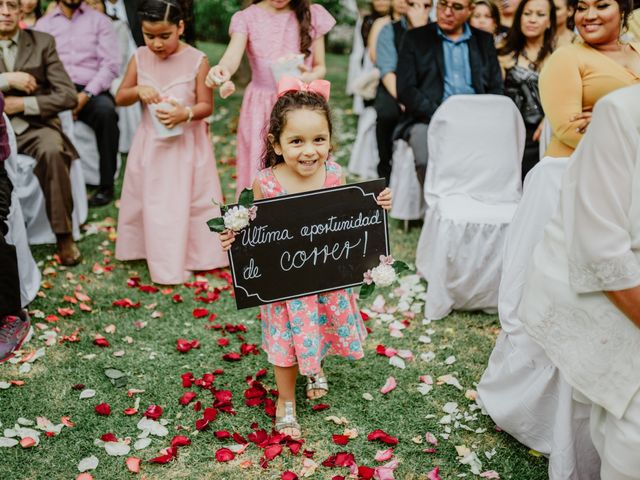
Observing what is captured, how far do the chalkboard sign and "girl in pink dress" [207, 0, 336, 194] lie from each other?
1.89 metres

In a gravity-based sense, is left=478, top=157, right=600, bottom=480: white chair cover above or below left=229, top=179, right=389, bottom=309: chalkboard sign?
below

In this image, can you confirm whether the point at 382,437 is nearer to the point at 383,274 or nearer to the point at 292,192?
the point at 383,274

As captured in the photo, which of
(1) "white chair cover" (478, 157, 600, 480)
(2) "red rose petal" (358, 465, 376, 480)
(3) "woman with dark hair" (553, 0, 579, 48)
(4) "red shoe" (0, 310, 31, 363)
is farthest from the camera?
(3) "woman with dark hair" (553, 0, 579, 48)

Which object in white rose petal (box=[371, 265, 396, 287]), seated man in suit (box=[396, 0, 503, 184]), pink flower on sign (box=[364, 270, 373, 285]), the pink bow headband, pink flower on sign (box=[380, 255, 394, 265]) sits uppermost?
the pink bow headband

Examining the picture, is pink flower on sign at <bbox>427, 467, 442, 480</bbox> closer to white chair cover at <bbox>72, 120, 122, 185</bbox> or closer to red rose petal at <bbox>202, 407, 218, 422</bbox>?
red rose petal at <bbox>202, 407, 218, 422</bbox>

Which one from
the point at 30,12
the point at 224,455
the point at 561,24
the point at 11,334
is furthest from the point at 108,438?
the point at 30,12

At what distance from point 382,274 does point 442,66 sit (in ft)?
9.59

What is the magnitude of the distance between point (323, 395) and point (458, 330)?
1129 mm

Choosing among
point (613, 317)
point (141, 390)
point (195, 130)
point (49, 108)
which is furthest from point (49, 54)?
point (613, 317)

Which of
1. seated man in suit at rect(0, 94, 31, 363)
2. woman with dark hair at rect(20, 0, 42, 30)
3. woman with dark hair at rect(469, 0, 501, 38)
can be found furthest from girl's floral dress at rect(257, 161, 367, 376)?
woman with dark hair at rect(20, 0, 42, 30)

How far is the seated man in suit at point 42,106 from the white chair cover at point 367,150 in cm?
320

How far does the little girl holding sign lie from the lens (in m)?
2.89

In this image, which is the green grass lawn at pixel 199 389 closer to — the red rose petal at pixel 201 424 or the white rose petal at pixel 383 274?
the red rose petal at pixel 201 424

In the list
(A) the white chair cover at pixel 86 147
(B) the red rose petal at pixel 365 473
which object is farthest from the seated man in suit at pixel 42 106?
(B) the red rose petal at pixel 365 473
